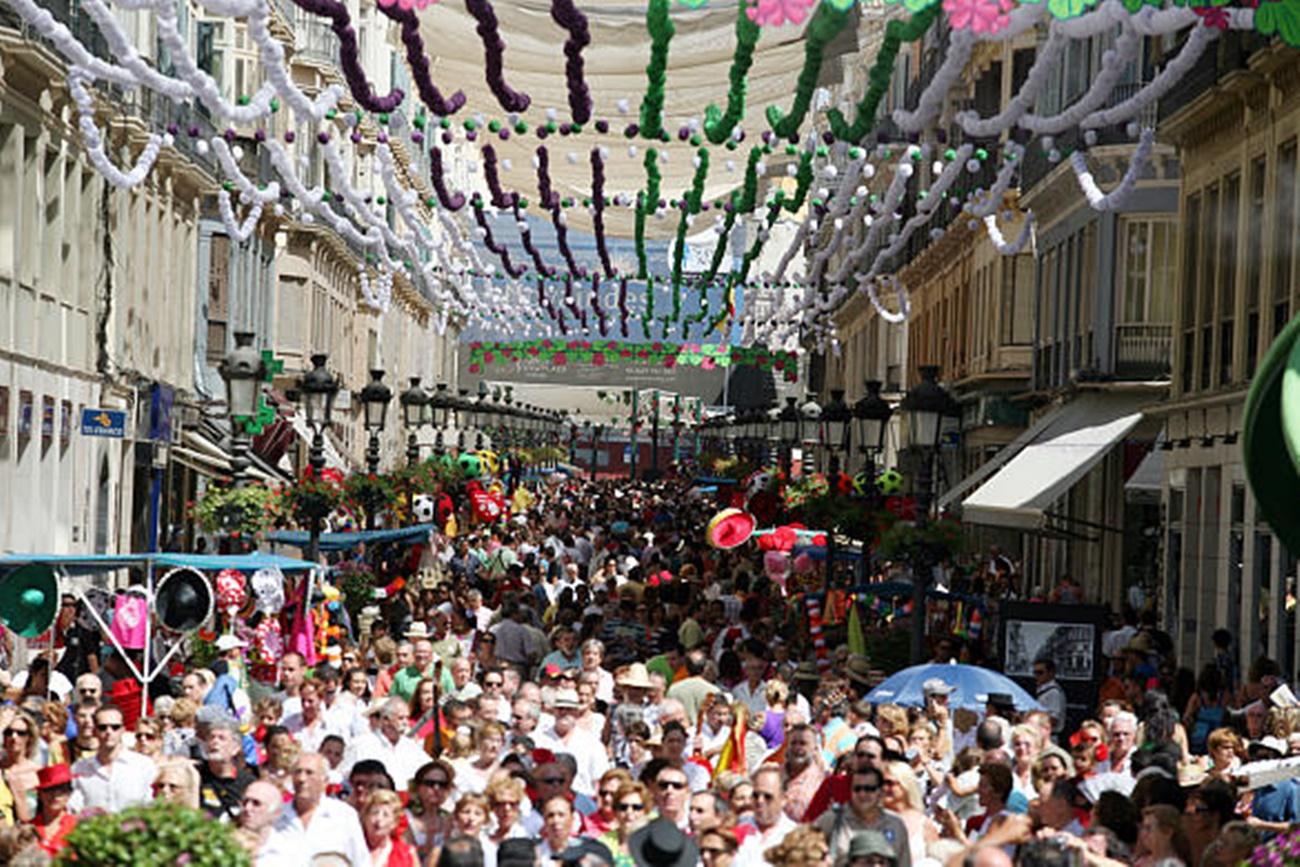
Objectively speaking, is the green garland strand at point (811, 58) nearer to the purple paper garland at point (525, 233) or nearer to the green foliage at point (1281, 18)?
the green foliage at point (1281, 18)

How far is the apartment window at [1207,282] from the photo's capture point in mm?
32625

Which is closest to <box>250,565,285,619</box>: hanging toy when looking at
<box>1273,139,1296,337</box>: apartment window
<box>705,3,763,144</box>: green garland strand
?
<box>705,3,763,144</box>: green garland strand

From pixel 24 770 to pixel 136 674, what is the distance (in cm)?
610

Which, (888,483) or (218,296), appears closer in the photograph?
(888,483)

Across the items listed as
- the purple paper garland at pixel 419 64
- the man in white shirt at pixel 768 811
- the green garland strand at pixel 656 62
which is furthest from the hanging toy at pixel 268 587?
the man in white shirt at pixel 768 811

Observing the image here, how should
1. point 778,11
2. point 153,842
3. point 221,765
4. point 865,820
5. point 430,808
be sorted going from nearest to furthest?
point 153,842
point 865,820
point 430,808
point 221,765
point 778,11

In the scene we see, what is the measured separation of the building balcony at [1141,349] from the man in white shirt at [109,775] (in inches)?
1031

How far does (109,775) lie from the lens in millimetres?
14227

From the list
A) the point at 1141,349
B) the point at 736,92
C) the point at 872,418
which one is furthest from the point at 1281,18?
the point at 1141,349

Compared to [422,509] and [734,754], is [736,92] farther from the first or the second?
[422,509]

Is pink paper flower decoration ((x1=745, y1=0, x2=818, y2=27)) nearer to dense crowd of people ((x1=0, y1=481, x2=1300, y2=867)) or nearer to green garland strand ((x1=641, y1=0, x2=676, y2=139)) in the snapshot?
green garland strand ((x1=641, y1=0, x2=676, y2=139))

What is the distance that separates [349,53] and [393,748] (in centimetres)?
531

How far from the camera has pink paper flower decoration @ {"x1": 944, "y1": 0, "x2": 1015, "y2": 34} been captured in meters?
15.7

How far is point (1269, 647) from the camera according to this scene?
28.2 metres
